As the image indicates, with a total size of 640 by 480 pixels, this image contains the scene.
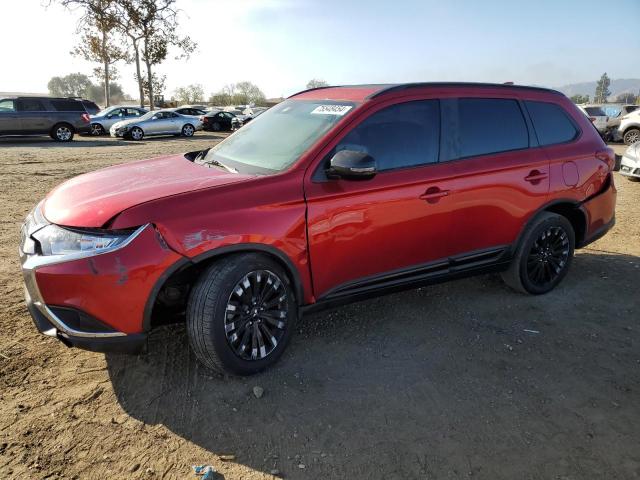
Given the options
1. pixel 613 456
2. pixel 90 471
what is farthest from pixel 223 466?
pixel 613 456

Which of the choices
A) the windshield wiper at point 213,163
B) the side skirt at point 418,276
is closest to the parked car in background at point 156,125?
the windshield wiper at point 213,163

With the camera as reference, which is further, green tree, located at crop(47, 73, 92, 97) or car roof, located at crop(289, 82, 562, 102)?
green tree, located at crop(47, 73, 92, 97)

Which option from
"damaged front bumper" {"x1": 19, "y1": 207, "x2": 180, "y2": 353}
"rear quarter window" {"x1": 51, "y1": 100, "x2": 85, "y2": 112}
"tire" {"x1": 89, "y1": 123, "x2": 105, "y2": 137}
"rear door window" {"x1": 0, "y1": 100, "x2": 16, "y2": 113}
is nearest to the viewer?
"damaged front bumper" {"x1": 19, "y1": 207, "x2": 180, "y2": 353}

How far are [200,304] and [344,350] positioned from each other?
1.18 metres

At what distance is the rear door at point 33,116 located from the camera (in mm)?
18484

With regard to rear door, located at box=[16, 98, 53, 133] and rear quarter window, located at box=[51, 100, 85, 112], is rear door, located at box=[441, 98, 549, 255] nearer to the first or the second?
rear door, located at box=[16, 98, 53, 133]

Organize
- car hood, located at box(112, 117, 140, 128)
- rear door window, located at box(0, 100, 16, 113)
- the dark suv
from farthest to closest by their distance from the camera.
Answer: car hood, located at box(112, 117, 140, 128) < the dark suv < rear door window, located at box(0, 100, 16, 113)

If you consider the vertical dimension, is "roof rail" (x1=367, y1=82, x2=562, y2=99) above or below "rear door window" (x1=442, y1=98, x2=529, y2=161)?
above

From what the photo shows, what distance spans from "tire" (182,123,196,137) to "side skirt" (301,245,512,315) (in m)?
22.1

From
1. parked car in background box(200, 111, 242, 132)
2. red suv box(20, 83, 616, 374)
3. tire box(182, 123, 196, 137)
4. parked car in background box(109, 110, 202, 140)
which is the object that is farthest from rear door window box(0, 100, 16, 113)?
red suv box(20, 83, 616, 374)

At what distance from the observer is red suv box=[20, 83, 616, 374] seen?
9.21 feet

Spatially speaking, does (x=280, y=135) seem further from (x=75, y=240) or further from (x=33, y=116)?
(x=33, y=116)

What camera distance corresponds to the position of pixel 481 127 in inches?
159

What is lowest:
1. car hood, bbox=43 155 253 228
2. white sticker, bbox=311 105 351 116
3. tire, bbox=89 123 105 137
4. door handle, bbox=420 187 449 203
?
door handle, bbox=420 187 449 203
